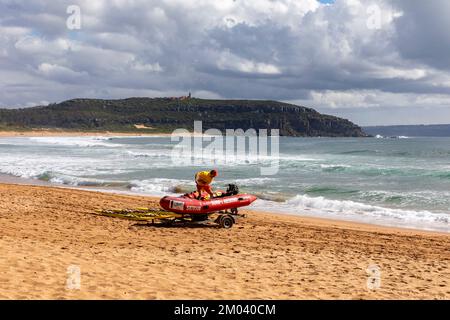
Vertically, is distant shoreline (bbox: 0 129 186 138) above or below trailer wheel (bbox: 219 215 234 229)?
above

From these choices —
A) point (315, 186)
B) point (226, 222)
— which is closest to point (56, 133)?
point (315, 186)

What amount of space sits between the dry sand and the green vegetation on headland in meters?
138

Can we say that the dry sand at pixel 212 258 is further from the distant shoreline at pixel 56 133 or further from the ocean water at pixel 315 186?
the distant shoreline at pixel 56 133

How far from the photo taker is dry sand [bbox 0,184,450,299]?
21.0 feet

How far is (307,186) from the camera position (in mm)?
22375

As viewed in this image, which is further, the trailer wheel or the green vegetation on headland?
the green vegetation on headland

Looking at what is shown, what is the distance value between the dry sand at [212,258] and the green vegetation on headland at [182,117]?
138 m

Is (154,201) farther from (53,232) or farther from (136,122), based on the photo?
(136,122)

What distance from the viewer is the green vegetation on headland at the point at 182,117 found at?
154750 mm

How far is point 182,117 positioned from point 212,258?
561ft

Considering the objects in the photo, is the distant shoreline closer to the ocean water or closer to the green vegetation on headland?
the green vegetation on headland

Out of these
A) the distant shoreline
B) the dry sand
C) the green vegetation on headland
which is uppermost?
the green vegetation on headland

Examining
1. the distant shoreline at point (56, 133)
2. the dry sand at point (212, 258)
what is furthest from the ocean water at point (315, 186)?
the distant shoreline at point (56, 133)

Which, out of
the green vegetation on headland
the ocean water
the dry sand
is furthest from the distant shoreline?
the dry sand
